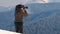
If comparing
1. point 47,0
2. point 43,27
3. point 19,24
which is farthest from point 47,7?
point 19,24

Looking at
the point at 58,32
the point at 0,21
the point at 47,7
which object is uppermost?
the point at 47,7

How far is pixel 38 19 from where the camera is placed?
2.30 metres

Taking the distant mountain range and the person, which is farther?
the distant mountain range

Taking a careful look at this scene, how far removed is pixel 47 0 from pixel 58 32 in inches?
19.5

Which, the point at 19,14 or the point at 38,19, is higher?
the point at 19,14

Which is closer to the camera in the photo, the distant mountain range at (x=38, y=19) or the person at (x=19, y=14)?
the person at (x=19, y=14)

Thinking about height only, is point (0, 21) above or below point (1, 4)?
below

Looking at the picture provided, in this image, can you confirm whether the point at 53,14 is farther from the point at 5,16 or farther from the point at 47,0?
the point at 5,16

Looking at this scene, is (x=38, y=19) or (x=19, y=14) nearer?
(x=19, y=14)

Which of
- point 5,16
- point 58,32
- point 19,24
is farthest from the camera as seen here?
point 5,16

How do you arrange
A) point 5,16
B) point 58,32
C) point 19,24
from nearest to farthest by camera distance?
point 19,24
point 58,32
point 5,16

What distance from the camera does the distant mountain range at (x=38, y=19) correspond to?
217cm

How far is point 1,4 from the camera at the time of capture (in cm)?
225

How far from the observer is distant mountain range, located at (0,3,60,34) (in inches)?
85.4
